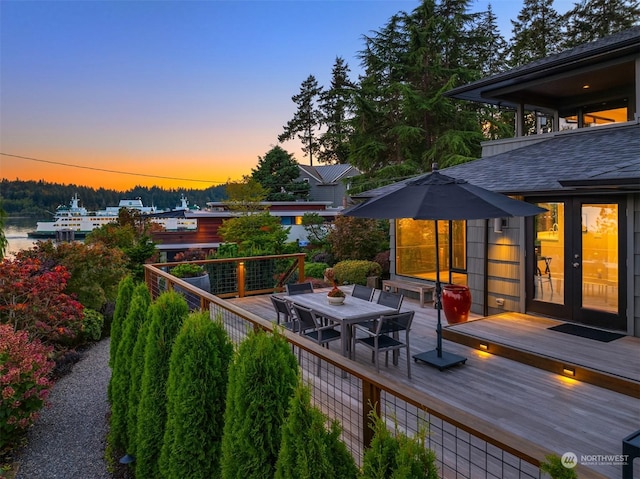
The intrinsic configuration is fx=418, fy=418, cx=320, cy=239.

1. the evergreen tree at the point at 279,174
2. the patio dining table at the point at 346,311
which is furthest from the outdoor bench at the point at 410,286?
the evergreen tree at the point at 279,174

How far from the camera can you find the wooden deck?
3518 mm

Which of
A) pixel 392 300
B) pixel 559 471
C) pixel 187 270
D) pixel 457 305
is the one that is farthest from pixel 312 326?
pixel 187 270

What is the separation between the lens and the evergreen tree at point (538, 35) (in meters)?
23.7

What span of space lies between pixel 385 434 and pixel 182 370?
1.92 m

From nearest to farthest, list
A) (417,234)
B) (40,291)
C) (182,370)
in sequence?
1. (182,370)
2. (40,291)
3. (417,234)

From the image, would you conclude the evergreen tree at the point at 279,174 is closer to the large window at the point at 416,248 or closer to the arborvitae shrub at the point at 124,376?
the large window at the point at 416,248

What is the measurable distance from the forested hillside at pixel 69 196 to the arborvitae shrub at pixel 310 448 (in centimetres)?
883

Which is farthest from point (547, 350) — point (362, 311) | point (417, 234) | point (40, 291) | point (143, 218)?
point (143, 218)

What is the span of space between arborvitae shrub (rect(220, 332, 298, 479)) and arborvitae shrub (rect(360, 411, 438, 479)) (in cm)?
76

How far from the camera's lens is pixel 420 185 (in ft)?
17.1

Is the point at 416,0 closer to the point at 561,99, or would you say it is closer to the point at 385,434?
the point at 561,99

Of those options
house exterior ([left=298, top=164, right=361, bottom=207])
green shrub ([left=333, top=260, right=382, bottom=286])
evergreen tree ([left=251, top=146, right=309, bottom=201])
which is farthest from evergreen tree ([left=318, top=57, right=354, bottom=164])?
green shrub ([left=333, top=260, right=382, bottom=286])

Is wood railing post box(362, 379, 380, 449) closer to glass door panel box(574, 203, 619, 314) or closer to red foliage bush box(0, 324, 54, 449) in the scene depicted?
red foliage bush box(0, 324, 54, 449)

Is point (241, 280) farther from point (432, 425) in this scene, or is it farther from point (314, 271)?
point (432, 425)
